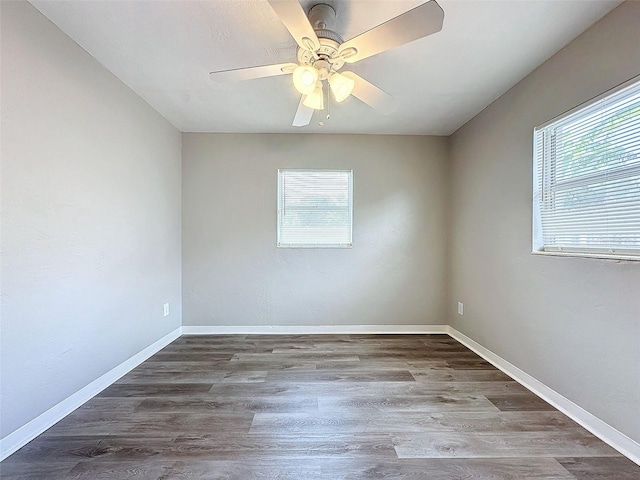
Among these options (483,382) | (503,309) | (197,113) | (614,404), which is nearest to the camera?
(614,404)

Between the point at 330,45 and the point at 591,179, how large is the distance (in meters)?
1.70

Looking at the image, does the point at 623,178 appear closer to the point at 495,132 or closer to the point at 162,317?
the point at 495,132

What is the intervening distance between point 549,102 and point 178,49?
98.0 inches

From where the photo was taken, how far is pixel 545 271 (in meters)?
2.15

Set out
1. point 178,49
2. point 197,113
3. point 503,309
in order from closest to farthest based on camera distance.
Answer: point 178,49 → point 503,309 → point 197,113

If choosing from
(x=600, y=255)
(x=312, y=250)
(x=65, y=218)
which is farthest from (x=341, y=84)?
(x=312, y=250)

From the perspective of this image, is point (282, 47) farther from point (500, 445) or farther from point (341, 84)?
point (500, 445)

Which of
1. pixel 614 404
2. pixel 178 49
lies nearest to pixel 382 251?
pixel 614 404

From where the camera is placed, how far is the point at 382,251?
3645mm

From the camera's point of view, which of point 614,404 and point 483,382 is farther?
point 483,382

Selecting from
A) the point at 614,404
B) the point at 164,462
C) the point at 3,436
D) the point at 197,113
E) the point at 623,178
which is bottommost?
the point at 164,462

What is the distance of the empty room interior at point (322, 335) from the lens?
1569 mm

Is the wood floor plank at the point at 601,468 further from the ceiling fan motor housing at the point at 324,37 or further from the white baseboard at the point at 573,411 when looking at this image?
the ceiling fan motor housing at the point at 324,37

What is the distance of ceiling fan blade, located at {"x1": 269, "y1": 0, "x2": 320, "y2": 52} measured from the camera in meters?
1.25
